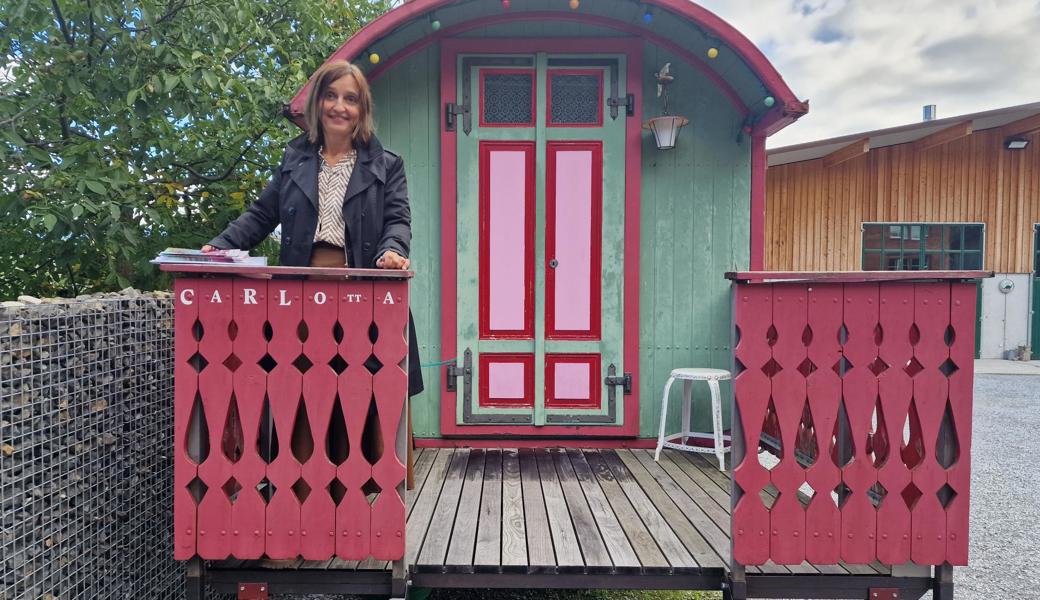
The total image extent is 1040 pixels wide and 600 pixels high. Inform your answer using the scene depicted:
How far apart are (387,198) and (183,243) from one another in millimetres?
2057

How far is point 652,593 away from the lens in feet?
10.7

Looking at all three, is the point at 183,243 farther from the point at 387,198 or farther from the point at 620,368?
the point at 620,368

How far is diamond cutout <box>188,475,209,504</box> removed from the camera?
6.23ft

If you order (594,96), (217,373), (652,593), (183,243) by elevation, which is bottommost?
(652,593)

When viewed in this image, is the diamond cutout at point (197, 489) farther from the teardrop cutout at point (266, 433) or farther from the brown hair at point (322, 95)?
the brown hair at point (322, 95)

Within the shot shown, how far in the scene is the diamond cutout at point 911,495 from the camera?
6.42 feet

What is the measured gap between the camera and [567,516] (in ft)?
8.00

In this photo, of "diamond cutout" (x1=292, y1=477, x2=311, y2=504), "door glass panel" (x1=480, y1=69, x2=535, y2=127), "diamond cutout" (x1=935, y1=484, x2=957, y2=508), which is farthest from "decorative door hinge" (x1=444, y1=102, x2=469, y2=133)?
"diamond cutout" (x1=935, y1=484, x2=957, y2=508)

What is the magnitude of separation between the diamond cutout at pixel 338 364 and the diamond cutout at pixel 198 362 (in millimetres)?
427

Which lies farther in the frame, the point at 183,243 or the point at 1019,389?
the point at 1019,389

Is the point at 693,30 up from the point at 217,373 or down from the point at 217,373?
up

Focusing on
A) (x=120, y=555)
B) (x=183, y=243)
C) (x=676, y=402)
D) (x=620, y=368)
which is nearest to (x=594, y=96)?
(x=620, y=368)

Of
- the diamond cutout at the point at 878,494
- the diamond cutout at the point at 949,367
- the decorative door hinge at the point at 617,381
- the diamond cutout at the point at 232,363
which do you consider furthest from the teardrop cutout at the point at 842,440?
the diamond cutout at the point at 232,363

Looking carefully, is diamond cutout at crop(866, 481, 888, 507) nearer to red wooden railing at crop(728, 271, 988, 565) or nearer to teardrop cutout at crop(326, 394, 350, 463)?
red wooden railing at crop(728, 271, 988, 565)
